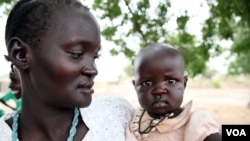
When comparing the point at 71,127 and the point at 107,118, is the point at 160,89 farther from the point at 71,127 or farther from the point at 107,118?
Answer: the point at 71,127

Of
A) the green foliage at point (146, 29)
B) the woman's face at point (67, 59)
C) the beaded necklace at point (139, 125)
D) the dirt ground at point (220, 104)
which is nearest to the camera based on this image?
the woman's face at point (67, 59)

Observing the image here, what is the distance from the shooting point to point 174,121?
1590 millimetres

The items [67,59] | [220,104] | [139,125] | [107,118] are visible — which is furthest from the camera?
[220,104]

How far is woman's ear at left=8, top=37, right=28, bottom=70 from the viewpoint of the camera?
126cm

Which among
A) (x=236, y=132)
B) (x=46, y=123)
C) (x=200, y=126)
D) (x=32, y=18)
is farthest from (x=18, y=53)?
(x=236, y=132)

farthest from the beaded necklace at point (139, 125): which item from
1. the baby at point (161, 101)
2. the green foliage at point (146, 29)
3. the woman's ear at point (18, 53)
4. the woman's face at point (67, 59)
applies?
the green foliage at point (146, 29)

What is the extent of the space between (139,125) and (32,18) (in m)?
0.58

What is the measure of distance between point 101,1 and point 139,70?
2.54m

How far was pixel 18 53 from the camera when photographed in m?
1.27

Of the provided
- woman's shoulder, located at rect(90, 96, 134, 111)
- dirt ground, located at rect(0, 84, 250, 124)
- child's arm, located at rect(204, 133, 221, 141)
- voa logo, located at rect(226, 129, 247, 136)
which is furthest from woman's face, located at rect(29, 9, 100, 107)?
dirt ground, located at rect(0, 84, 250, 124)

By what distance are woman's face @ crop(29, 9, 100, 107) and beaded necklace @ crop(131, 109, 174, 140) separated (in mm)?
370

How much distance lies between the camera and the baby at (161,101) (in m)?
1.59

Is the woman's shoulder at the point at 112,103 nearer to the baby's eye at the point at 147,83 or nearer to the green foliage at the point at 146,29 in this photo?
the baby's eye at the point at 147,83

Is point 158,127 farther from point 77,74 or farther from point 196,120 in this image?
point 77,74
